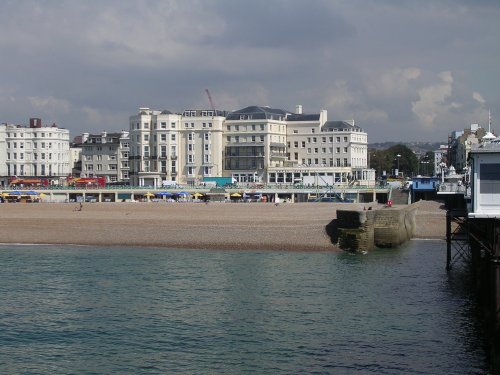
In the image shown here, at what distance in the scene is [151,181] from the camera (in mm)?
123188

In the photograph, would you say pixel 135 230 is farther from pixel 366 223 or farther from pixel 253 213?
pixel 366 223

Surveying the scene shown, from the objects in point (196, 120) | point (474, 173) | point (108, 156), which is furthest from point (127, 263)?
point (108, 156)

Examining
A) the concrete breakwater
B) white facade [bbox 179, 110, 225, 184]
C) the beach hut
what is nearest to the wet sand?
the concrete breakwater

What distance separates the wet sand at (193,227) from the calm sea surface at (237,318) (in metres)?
8.92

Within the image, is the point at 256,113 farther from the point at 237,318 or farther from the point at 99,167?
the point at 237,318

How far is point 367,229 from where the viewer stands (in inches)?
2331

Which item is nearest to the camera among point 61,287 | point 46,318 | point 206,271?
point 46,318

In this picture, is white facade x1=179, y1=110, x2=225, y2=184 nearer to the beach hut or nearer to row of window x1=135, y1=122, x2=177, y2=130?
row of window x1=135, y1=122, x2=177, y2=130

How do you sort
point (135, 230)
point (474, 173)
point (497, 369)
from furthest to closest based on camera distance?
point (135, 230) < point (474, 173) < point (497, 369)

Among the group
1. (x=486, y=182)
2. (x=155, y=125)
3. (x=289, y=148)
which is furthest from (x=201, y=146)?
(x=486, y=182)

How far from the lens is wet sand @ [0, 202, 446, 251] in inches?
2447

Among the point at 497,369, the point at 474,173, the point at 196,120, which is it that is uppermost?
the point at 196,120

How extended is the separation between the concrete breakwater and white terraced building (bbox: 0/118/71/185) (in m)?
86.0

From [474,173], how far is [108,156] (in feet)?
419
